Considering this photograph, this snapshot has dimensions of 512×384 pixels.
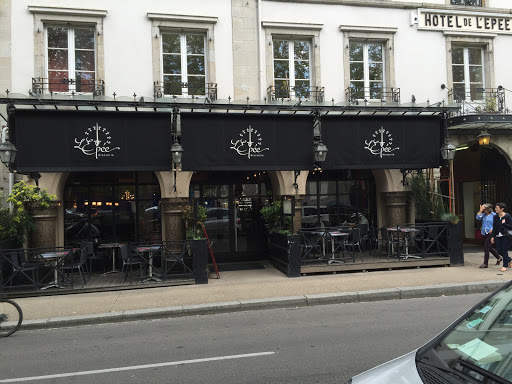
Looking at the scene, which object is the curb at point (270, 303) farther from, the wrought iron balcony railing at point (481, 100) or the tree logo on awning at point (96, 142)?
the wrought iron balcony railing at point (481, 100)

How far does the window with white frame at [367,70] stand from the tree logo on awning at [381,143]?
192cm

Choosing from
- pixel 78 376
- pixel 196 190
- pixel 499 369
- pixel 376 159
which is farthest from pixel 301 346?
pixel 196 190

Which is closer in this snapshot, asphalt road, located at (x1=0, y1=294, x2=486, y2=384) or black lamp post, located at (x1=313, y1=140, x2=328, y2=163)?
asphalt road, located at (x1=0, y1=294, x2=486, y2=384)

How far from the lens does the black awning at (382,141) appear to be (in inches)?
443

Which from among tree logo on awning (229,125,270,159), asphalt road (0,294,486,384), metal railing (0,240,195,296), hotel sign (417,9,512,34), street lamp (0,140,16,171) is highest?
hotel sign (417,9,512,34)

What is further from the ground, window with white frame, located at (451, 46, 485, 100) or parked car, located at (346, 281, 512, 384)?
window with white frame, located at (451, 46, 485, 100)

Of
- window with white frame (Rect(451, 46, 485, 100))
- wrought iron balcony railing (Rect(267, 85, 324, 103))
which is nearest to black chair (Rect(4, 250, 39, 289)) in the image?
wrought iron balcony railing (Rect(267, 85, 324, 103))

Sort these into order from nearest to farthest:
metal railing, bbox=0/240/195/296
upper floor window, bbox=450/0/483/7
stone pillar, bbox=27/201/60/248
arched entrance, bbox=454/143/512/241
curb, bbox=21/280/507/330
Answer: curb, bbox=21/280/507/330 → metal railing, bbox=0/240/195/296 → stone pillar, bbox=27/201/60/248 → upper floor window, bbox=450/0/483/7 → arched entrance, bbox=454/143/512/241

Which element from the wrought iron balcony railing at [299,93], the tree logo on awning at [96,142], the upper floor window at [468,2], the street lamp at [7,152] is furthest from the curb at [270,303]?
the upper floor window at [468,2]

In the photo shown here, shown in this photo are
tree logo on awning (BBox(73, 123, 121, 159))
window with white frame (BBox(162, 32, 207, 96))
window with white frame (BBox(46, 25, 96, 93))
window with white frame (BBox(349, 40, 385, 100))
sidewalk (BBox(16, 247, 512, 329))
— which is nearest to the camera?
sidewalk (BBox(16, 247, 512, 329))

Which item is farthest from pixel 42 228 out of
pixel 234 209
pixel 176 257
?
pixel 234 209

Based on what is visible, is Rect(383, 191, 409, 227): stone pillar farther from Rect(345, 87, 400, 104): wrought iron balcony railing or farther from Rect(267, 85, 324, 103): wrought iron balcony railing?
Rect(267, 85, 324, 103): wrought iron balcony railing

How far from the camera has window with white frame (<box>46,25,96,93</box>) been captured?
11180mm

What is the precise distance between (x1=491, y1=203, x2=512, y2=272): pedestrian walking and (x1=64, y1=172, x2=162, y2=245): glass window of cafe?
9599 millimetres
